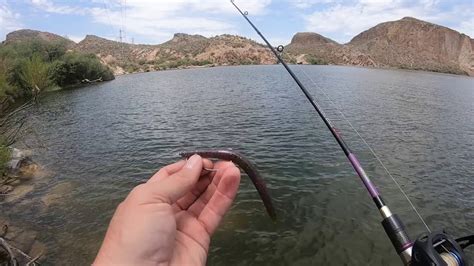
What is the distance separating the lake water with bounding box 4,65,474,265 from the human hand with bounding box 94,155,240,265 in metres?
8.16

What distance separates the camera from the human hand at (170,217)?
102 inches

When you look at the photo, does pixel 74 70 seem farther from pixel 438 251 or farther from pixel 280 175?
pixel 438 251

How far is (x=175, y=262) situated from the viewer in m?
2.94

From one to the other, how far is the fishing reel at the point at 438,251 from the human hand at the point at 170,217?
1.91m

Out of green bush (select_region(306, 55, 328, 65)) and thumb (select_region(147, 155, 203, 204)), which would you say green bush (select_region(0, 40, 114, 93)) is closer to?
thumb (select_region(147, 155, 203, 204))

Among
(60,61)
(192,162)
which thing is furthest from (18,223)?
(60,61)

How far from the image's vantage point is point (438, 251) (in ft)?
11.0

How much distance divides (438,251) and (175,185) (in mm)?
2612

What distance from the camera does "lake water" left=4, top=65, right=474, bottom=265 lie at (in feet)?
38.7

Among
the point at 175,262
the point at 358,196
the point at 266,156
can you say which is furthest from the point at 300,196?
the point at 175,262

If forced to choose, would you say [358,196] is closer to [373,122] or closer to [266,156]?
[266,156]

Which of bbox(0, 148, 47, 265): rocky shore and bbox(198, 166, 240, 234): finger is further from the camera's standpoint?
bbox(0, 148, 47, 265): rocky shore

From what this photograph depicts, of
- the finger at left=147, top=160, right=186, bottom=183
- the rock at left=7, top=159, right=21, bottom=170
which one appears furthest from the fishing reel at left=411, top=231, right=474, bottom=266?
the rock at left=7, top=159, right=21, bottom=170

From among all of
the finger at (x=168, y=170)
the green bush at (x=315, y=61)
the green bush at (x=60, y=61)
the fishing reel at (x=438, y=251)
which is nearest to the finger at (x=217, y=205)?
the finger at (x=168, y=170)
